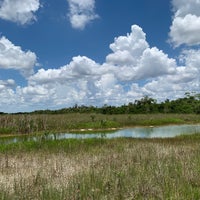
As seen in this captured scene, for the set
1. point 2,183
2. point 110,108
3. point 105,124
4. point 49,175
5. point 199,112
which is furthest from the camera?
point 110,108

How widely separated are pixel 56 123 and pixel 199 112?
4418 centimetres

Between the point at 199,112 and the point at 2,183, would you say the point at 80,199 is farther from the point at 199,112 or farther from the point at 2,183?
the point at 199,112

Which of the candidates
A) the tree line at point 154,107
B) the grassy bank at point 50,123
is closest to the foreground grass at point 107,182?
the grassy bank at point 50,123

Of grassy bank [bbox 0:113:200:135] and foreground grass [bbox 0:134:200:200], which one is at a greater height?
grassy bank [bbox 0:113:200:135]

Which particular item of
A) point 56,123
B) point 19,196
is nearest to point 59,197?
point 19,196

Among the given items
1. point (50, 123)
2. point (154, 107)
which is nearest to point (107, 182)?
point (50, 123)

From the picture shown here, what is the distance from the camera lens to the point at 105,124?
40594 mm

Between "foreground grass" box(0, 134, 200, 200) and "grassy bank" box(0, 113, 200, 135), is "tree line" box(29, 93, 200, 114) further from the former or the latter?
"foreground grass" box(0, 134, 200, 200)

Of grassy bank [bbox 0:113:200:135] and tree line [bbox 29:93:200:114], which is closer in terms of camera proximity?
grassy bank [bbox 0:113:200:135]

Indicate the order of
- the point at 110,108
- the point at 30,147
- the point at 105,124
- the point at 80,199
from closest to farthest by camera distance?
1. the point at 80,199
2. the point at 30,147
3. the point at 105,124
4. the point at 110,108

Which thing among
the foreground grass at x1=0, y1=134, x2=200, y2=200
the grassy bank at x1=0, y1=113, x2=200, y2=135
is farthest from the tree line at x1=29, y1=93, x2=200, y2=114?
the foreground grass at x1=0, y1=134, x2=200, y2=200

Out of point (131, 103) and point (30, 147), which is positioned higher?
point (131, 103)

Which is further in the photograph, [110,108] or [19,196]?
[110,108]

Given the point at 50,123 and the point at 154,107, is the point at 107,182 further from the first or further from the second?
the point at 154,107
